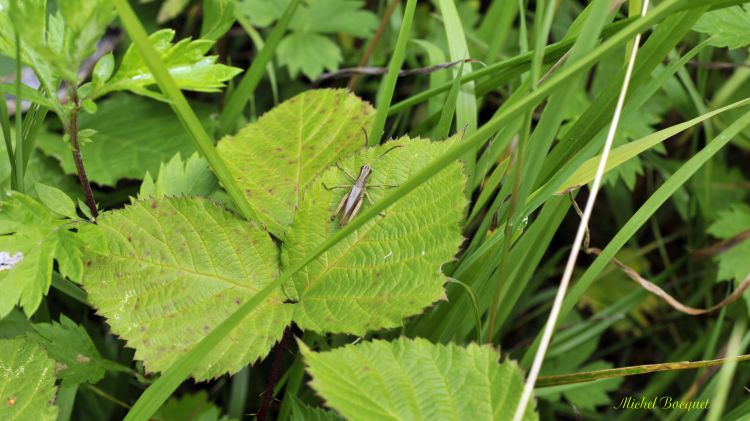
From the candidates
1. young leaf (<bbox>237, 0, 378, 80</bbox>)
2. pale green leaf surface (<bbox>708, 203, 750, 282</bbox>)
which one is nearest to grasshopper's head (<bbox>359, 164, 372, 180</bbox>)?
young leaf (<bbox>237, 0, 378, 80</bbox>)

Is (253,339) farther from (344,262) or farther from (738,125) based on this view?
(738,125)

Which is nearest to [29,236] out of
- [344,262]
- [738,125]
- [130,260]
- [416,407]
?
[130,260]

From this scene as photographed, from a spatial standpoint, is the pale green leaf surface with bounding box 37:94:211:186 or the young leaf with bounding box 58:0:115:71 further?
the pale green leaf surface with bounding box 37:94:211:186

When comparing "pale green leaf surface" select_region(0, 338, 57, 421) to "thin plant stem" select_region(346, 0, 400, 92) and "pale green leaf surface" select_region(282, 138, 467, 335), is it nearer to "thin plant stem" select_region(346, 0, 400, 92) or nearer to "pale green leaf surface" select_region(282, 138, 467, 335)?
"pale green leaf surface" select_region(282, 138, 467, 335)

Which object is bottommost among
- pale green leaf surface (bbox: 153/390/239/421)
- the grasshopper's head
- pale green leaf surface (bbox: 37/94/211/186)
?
pale green leaf surface (bbox: 153/390/239/421)

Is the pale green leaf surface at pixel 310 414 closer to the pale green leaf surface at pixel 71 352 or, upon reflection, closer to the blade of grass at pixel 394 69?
the pale green leaf surface at pixel 71 352

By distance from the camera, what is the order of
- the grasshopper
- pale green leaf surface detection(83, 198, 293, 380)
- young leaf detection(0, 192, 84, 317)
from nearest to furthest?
young leaf detection(0, 192, 84, 317), pale green leaf surface detection(83, 198, 293, 380), the grasshopper
